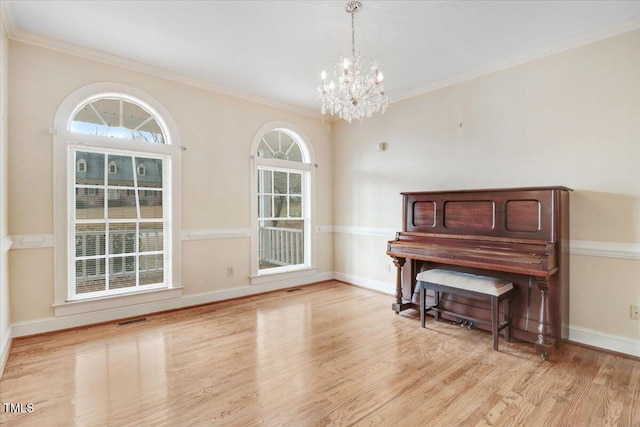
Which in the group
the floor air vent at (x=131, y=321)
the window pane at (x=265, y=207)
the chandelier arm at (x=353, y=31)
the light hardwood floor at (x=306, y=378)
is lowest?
the light hardwood floor at (x=306, y=378)

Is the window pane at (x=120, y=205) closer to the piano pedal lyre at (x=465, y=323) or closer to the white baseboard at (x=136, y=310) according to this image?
the white baseboard at (x=136, y=310)

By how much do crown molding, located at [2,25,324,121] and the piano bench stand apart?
127 inches

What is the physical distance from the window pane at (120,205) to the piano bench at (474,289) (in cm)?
323

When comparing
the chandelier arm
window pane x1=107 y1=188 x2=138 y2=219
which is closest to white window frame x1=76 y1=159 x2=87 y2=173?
window pane x1=107 y1=188 x2=138 y2=219

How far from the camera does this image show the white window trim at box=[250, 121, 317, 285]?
445cm

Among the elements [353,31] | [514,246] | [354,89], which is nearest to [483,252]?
[514,246]

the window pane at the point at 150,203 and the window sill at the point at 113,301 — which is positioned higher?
the window pane at the point at 150,203

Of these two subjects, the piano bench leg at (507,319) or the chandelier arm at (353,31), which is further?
the piano bench leg at (507,319)

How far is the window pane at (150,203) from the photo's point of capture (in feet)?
11.9

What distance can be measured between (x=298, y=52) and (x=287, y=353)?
285 centimetres

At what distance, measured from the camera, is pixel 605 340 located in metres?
2.77

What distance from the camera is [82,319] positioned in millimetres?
3213

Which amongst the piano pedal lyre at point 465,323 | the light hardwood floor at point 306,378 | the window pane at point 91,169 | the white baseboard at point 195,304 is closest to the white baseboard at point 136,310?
the white baseboard at point 195,304

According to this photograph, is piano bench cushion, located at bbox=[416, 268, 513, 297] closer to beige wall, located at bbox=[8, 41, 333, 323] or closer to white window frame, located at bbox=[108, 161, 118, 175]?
beige wall, located at bbox=[8, 41, 333, 323]
